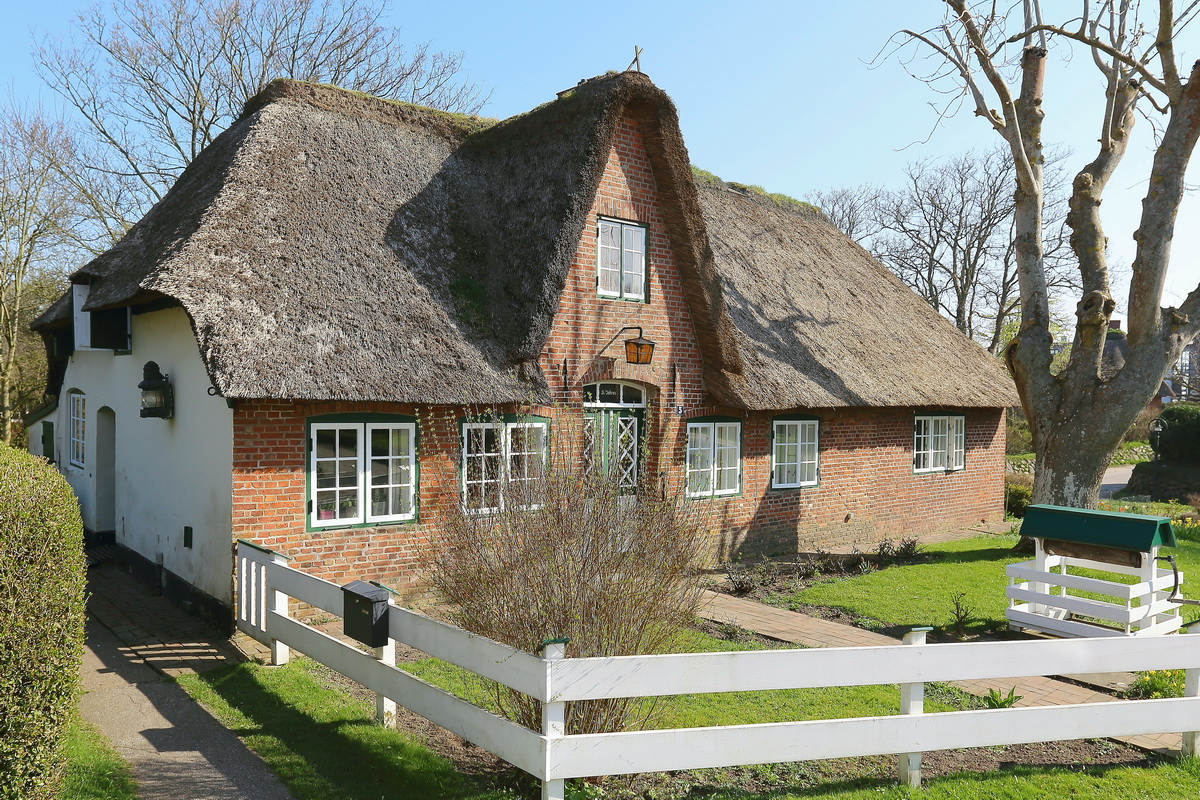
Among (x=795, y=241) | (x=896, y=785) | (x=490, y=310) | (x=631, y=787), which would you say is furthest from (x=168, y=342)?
(x=795, y=241)

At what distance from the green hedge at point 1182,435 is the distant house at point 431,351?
718 inches

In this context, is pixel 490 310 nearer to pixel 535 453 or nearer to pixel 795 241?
pixel 535 453

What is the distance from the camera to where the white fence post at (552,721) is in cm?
417

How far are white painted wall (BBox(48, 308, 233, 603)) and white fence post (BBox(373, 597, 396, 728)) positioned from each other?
3086 millimetres

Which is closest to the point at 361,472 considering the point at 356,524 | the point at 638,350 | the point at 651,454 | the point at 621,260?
the point at 356,524

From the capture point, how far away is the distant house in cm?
818

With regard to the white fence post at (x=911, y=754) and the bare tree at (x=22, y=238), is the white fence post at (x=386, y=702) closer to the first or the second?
the white fence post at (x=911, y=754)

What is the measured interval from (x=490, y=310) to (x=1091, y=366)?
949 centimetres

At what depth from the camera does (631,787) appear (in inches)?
190

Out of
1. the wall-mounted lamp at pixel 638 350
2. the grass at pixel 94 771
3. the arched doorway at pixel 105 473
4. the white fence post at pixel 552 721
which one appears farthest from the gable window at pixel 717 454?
the arched doorway at pixel 105 473

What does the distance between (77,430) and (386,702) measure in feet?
34.3

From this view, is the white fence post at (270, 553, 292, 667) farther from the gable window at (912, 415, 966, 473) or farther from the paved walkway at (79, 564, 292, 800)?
the gable window at (912, 415, 966, 473)

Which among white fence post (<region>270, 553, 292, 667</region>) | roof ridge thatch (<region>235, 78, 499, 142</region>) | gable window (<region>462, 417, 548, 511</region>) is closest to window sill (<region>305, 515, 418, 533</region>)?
gable window (<region>462, 417, 548, 511</region>)

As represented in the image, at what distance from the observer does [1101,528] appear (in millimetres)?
8094
